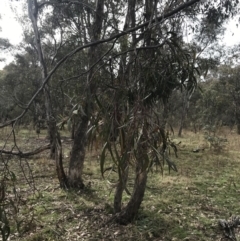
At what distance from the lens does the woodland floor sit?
434 centimetres

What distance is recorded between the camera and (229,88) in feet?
73.5

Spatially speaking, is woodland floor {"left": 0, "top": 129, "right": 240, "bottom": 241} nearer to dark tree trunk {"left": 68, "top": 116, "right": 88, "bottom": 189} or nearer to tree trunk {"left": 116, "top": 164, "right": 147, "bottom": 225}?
tree trunk {"left": 116, "top": 164, "right": 147, "bottom": 225}

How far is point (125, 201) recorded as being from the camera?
224 inches

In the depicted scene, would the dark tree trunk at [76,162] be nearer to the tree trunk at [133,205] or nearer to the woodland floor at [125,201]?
the woodland floor at [125,201]

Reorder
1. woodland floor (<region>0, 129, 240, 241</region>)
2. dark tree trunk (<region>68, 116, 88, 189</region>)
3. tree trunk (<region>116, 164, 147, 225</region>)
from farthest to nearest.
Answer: dark tree trunk (<region>68, 116, 88, 189</region>) < tree trunk (<region>116, 164, 147, 225</region>) < woodland floor (<region>0, 129, 240, 241</region>)

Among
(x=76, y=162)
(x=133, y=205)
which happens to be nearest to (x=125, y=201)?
(x=133, y=205)

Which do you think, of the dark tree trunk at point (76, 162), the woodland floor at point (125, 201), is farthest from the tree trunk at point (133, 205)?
the dark tree trunk at point (76, 162)

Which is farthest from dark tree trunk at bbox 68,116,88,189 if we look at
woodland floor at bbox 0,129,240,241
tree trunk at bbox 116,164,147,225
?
tree trunk at bbox 116,164,147,225

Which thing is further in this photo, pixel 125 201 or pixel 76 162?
pixel 76 162

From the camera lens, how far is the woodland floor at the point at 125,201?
4.34m

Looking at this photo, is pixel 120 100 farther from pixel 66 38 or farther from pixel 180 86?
pixel 66 38

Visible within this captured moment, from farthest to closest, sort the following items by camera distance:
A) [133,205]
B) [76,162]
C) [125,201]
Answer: [76,162] → [125,201] → [133,205]

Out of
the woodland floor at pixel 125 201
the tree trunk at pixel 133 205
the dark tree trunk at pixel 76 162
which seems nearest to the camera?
the woodland floor at pixel 125 201

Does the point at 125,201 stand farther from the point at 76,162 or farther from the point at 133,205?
the point at 76,162
